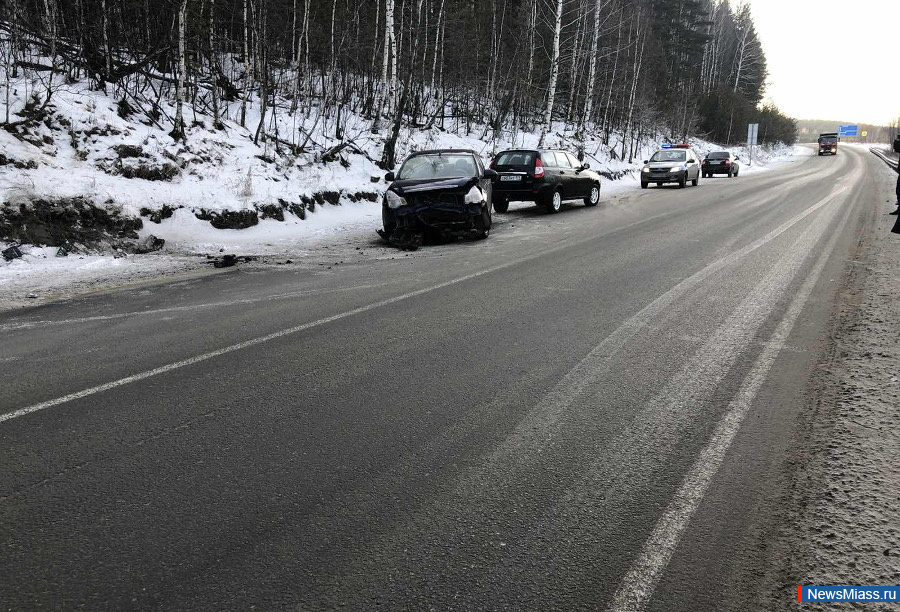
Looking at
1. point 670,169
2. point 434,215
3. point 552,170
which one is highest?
point 670,169

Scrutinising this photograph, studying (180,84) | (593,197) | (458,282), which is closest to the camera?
(458,282)

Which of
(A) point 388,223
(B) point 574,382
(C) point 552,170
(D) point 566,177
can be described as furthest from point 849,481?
(D) point 566,177

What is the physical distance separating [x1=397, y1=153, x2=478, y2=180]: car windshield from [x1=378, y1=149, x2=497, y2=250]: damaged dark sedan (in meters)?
0.02

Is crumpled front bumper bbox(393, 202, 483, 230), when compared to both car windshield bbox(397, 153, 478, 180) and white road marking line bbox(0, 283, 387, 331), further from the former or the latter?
white road marking line bbox(0, 283, 387, 331)

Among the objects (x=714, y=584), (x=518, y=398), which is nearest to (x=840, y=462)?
(x=714, y=584)

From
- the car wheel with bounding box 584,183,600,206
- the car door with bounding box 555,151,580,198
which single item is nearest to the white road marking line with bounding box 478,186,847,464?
the car door with bounding box 555,151,580,198

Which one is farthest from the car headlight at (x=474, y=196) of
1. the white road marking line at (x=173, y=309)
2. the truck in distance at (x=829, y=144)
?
the truck in distance at (x=829, y=144)

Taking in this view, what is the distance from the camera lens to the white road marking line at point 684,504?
2.26 meters

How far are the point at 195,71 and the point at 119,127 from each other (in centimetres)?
568

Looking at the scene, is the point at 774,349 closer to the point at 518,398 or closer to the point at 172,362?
the point at 518,398

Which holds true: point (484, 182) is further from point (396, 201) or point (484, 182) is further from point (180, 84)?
point (180, 84)

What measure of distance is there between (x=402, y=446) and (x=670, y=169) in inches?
993

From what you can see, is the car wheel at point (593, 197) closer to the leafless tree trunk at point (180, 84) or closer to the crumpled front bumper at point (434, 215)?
the crumpled front bumper at point (434, 215)

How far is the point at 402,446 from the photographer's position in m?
3.35
